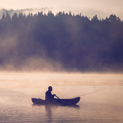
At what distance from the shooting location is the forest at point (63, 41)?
14788cm

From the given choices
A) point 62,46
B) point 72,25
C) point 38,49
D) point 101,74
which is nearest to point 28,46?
point 38,49

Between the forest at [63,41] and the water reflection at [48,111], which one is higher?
the forest at [63,41]

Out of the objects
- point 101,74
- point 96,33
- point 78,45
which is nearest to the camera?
point 101,74

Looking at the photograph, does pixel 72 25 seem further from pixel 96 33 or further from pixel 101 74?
pixel 101 74

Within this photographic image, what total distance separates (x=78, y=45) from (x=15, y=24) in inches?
1516

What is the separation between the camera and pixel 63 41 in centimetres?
16025

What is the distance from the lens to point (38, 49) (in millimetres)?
154250

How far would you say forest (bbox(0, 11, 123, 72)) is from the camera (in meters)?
148

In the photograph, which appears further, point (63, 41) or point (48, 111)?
point (63, 41)

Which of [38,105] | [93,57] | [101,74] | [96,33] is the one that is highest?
[96,33]

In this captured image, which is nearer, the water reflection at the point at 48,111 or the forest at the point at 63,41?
the water reflection at the point at 48,111

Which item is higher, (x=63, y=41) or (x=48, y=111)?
(x=63, y=41)

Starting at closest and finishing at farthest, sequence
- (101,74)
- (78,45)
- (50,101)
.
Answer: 1. (50,101)
2. (101,74)
3. (78,45)

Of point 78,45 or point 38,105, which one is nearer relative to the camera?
point 38,105
